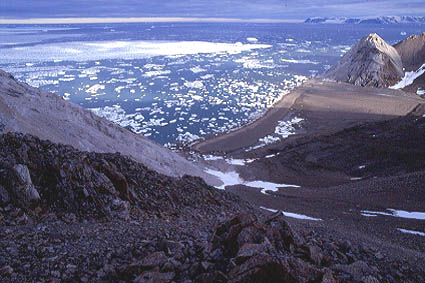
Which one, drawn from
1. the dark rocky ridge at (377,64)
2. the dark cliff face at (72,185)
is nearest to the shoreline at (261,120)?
the dark rocky ridge at (377,64)

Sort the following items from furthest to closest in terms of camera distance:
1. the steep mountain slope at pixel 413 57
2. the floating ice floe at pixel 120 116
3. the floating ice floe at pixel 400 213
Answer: the steep mountain slope at pixel 413 57 < the floating ice floe at pixel 120 116 < the floating ice floe at pixel 400 213

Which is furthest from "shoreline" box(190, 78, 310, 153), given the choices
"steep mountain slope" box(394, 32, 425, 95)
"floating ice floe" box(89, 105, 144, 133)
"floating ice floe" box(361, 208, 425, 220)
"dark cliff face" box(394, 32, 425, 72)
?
"dark cliff face" box(394, 32, 425, 72)

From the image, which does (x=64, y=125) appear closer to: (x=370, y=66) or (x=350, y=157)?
(x=350, y=157)

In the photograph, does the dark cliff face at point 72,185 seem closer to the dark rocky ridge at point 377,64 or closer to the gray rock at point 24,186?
the gray rock at point 24,186

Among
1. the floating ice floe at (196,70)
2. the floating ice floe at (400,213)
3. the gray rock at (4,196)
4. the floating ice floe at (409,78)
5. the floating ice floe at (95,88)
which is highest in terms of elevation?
the floating ice floe at (196,70)

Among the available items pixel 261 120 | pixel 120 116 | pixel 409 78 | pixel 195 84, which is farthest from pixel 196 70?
pixel 409 78
